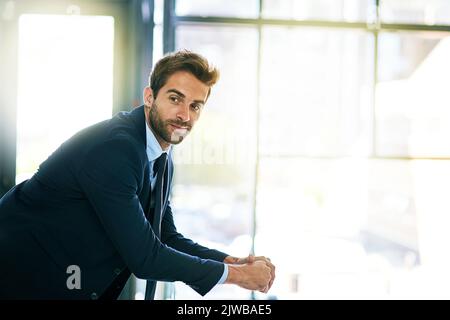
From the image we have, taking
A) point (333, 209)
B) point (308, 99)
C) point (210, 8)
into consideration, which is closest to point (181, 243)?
point (210, 8)

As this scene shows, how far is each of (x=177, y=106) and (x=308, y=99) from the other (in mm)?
2506

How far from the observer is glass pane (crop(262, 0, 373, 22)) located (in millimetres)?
3259

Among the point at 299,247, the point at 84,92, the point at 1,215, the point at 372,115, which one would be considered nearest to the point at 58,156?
the point at 1,215

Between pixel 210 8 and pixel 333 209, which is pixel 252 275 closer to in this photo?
pixel 210 8

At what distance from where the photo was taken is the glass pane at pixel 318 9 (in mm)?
3259

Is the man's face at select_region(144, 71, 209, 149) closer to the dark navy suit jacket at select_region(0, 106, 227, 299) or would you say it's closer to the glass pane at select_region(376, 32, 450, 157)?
the dark navy suit jacket at select_region(0, 106, 227, 299)

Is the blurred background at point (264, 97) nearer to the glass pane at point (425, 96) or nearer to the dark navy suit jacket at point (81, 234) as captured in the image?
the glass pane at point (425, 96)

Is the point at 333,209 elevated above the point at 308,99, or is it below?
below

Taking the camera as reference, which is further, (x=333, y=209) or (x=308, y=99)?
(x=333, y=209)

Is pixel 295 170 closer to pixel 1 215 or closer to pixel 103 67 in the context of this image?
pixel 103 67

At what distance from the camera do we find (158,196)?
1334 millimetres

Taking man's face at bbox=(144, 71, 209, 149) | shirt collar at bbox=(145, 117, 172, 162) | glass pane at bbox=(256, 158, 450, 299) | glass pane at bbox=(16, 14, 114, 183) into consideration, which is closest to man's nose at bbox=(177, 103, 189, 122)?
man's face at bbox=(144, 71, 209, 149)

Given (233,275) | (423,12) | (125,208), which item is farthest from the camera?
(423,12)

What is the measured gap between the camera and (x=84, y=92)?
2.89 metres
